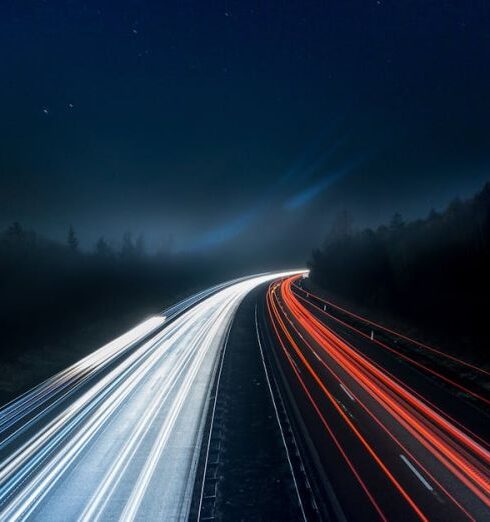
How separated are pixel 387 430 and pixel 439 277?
22.0m

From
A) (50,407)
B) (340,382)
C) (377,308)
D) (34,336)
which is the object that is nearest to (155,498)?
(50,407)

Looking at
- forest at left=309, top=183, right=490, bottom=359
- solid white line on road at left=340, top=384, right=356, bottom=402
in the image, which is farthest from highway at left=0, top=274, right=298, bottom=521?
forest at left=309, top=183, right=490, bottom=359

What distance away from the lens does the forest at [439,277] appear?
28.2 metres

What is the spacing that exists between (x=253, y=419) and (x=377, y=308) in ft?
99.7

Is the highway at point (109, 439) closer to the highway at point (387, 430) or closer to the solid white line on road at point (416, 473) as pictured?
the highway at point (387, 430)

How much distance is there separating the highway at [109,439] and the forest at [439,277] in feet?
67.6

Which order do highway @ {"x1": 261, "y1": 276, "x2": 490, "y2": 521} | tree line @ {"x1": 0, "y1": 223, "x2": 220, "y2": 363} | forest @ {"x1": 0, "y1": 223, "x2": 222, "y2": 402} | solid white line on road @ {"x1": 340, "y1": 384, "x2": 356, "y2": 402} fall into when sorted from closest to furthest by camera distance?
highway @ {"x1": 261, "y1": 276, "x2": 490, "y2": 521} → solid white line on road @ {"x1": 340, "y1": 384, "x2": 356, "y2": 402} → forest @ {"x1": 0, "y1": 223, "x2": 222, "y2": 402} → tree line @ {"x1": 0, "y1": 223, "x2": 220, "y2": 363}

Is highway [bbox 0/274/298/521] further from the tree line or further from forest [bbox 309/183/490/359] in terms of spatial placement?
forest [bbox 309/183/490/359]

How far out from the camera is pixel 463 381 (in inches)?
886

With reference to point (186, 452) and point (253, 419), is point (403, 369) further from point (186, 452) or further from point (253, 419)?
point (186, 452)

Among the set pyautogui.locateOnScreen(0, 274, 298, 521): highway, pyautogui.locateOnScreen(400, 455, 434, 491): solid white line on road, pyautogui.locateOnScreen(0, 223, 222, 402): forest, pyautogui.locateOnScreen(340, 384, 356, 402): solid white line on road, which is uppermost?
pyautogui.locateOnScreen(0, 223, 222, 402): forest

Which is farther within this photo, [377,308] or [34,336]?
[377,308]

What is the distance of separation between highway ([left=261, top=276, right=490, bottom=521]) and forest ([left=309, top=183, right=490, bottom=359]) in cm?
342

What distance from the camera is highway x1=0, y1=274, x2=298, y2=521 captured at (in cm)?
1220
